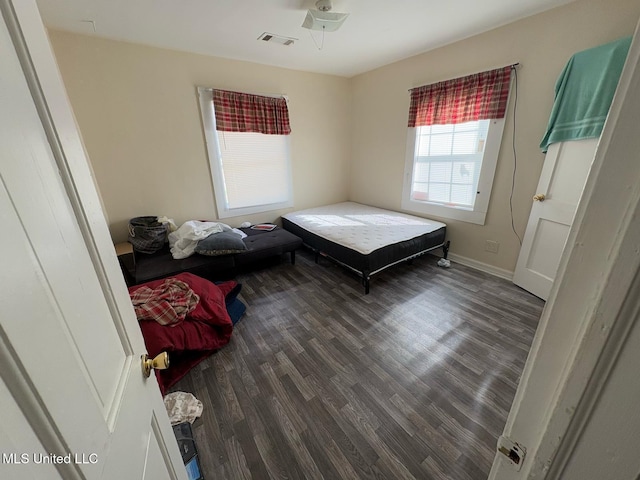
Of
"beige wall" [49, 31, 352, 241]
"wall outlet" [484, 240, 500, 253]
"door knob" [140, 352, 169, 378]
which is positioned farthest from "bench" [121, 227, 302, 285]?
"wall outlet" [484, 240, 500, 253]

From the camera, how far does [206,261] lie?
8.32 ft

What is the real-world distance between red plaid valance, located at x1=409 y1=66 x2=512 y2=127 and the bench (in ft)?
7.26

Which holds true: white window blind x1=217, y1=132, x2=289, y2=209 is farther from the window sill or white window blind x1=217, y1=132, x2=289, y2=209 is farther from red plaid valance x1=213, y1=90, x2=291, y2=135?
the window sill

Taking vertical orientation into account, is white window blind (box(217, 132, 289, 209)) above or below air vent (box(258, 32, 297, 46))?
below

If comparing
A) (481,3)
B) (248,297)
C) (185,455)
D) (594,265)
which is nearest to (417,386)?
(185,455)

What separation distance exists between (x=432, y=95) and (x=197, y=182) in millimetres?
3031

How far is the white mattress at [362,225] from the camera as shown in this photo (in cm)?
268

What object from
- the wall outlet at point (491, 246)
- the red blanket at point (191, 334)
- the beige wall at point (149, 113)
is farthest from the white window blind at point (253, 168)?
the wall outlet at point (491, 246)

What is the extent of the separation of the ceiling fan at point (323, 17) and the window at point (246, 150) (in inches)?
51.1

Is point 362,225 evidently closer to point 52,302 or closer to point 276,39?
point 276,39

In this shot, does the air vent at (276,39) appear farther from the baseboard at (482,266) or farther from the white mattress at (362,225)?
the baseboard at (482,266)

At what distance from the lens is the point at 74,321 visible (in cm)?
43

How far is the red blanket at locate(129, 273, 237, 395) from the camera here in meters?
1.56

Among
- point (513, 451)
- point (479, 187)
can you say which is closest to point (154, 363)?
point (513, 451)
